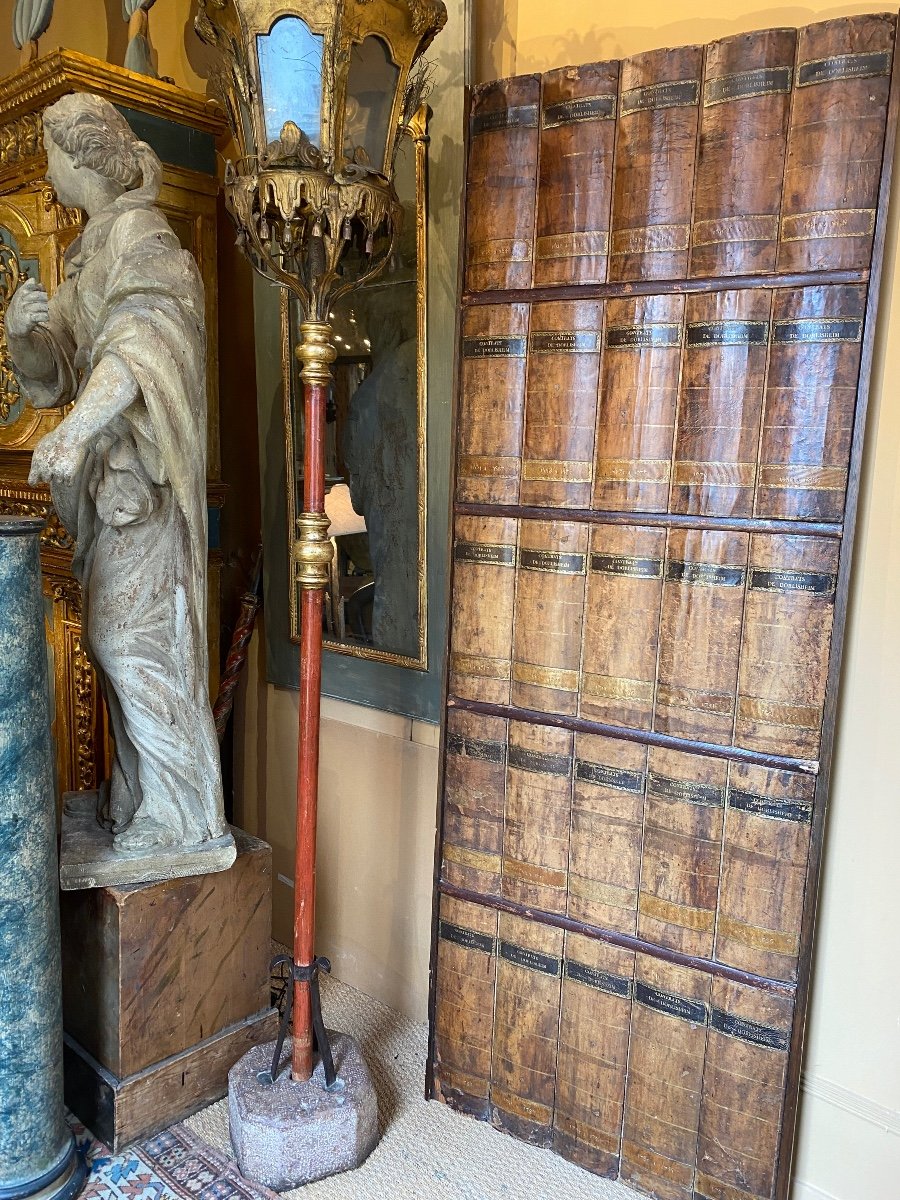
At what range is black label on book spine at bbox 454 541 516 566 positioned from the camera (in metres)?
1.84

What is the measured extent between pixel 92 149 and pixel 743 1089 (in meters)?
2.09

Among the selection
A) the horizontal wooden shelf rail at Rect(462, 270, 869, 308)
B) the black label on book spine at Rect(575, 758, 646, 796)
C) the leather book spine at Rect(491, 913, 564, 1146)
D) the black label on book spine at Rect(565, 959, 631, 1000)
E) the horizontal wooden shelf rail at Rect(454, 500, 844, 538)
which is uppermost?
the horizontal wooden shelf rail at Rect(462, 270, 869, 308)

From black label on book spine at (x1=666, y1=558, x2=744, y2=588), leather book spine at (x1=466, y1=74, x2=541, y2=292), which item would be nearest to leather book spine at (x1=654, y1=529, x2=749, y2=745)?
black label on book spine at (x1=666, y1=558, x2=744, y2=588)

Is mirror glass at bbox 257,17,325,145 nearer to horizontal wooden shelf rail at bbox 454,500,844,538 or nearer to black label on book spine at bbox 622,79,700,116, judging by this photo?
black label on book spine at bbox 622,79,700,116

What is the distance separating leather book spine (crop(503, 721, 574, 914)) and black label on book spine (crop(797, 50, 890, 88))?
119 cm

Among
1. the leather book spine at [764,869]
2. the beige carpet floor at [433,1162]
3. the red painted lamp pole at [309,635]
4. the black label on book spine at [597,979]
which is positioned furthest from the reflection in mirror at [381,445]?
the beige carpet floor at [433,1162]

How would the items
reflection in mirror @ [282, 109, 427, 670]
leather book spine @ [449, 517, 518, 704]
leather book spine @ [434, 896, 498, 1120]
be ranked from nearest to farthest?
leather book spine @ [449, 517, 518, 704] → leather book spine @ [434, 896, 498, 1120] → reflection in mirror @ [282, 109, 427, 670]

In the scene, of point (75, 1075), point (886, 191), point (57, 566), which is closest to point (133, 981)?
point (75, 1075)

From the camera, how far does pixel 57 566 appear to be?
8.47 ft

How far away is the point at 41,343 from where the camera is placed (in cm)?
187

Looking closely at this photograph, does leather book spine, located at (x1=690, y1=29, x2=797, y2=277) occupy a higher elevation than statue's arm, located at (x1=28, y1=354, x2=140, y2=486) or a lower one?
higher

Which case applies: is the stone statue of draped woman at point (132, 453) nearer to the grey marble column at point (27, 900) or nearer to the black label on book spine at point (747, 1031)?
the grey marble column at point (27, 900)

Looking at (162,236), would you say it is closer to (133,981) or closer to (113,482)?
(113,482)

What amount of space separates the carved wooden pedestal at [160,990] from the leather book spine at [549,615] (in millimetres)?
738
